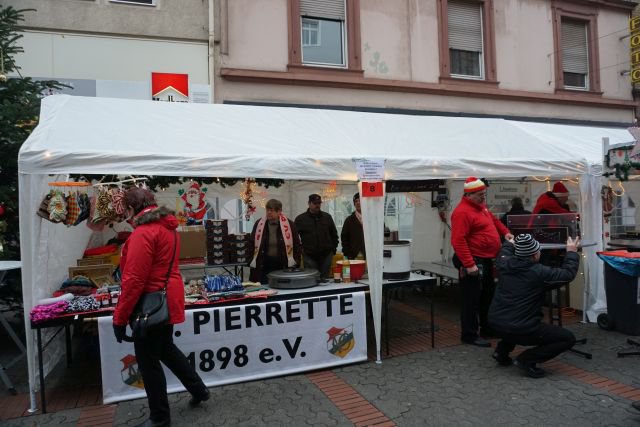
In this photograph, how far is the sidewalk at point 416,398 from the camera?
3.48 metres

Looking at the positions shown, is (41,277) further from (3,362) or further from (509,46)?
(509,46)

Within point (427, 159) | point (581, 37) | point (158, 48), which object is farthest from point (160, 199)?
point (581, 37)

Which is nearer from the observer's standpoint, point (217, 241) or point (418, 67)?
point (217, 241)

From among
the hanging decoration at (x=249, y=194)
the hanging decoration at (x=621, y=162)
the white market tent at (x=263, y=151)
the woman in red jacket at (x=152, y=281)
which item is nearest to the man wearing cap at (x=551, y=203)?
the white market tent at (x=263, y=151)

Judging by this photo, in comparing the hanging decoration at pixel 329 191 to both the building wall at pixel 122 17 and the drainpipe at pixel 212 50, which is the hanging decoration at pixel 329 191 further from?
the building wall at pixel 122 17

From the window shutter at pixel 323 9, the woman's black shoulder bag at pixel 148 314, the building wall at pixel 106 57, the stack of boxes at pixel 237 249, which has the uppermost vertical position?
the window shutter at pixel 323 9

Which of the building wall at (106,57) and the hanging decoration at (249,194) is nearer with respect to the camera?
the hanging decoration at (249,194)

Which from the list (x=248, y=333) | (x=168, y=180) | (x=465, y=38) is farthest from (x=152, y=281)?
(x=465, y=38)

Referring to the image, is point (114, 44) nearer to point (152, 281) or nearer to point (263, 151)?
point (263, 151)

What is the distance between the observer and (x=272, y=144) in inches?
188

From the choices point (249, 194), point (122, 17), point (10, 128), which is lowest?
point (249, 194)

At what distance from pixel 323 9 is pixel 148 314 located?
8.51 meters

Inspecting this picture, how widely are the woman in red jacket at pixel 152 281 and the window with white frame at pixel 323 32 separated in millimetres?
7321

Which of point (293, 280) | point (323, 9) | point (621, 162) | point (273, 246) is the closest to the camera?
point (293, 280)
